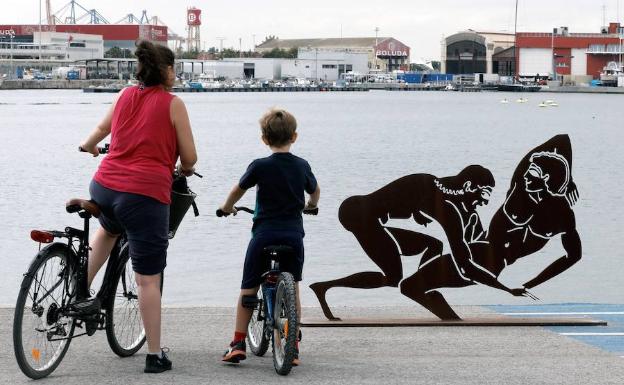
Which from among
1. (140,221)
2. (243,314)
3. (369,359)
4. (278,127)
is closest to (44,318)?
(140,221)

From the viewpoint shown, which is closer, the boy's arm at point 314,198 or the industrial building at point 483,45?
the boy's arm at point 314,198

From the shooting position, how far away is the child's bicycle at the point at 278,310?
6387mm

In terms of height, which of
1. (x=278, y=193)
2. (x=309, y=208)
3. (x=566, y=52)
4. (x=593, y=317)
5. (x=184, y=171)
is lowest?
(x=593, y=317)

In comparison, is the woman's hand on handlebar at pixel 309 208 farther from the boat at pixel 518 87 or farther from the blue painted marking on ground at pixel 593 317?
the boat at pixel 518 87

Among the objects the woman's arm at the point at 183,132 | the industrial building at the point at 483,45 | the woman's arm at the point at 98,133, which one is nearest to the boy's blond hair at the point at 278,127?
the woman's arm at the point at 183,132

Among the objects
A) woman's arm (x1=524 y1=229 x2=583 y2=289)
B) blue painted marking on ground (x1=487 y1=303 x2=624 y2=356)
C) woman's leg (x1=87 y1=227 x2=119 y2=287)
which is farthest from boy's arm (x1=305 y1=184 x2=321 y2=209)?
woman's arm (x1=524 y1=229 x2=583 y2=289)

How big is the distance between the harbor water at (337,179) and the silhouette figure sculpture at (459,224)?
3604mm

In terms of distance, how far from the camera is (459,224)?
846cm

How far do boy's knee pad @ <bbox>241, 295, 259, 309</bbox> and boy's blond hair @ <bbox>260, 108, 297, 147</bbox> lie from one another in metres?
0.88

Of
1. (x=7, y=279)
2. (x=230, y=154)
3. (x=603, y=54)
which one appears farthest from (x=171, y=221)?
(x=603, y=54)

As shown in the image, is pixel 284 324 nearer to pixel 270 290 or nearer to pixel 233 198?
pixel 270 290

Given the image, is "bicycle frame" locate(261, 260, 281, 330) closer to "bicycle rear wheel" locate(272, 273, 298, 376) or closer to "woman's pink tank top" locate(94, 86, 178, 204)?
"bicycle rear wheel" locate(272, 273, 298, 376)

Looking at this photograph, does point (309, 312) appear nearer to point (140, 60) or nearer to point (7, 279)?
point (140, 60)

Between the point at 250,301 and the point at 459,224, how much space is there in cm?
206
